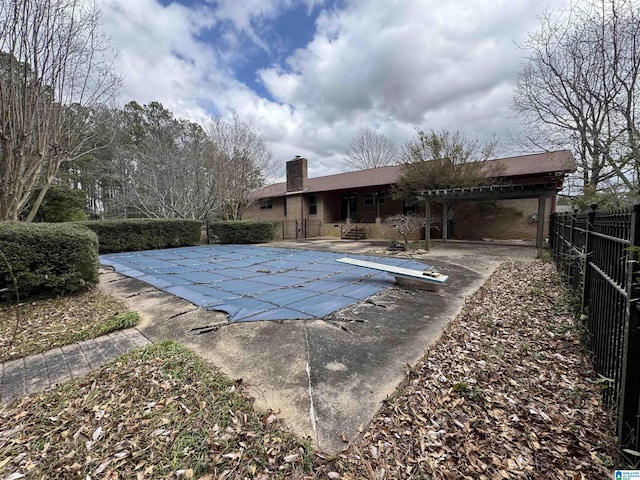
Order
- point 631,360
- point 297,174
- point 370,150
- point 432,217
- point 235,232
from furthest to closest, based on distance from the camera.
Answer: point 370,150 < point 297,174 < point 432,217 < point 235,232 < point 631,360

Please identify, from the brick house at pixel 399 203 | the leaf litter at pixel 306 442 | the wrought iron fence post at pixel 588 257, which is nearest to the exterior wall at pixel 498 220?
the brick house at pixel 399 203

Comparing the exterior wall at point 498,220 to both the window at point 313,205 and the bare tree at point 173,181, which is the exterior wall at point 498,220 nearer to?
the window at point 313,205

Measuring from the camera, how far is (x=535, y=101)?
1252 cm

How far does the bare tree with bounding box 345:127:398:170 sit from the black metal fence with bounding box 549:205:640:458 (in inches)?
994

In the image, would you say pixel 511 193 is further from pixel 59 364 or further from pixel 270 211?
pixel 270 211

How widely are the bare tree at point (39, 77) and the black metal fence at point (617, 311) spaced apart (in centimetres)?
923

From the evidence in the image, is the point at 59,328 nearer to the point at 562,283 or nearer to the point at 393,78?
the point at 562,283

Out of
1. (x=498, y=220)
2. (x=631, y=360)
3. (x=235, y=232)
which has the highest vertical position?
(x=498, y=220)

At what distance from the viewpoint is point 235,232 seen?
50.1 ft

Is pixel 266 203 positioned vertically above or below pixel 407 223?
above

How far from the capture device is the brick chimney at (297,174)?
2116 centimetres

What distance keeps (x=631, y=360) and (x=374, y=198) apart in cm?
1804

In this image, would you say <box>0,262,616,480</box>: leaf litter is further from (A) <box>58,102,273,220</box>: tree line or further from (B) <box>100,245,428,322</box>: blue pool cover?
(A) <box>58,102,273,220</box>: tree line

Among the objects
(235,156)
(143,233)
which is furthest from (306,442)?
(235,156)
